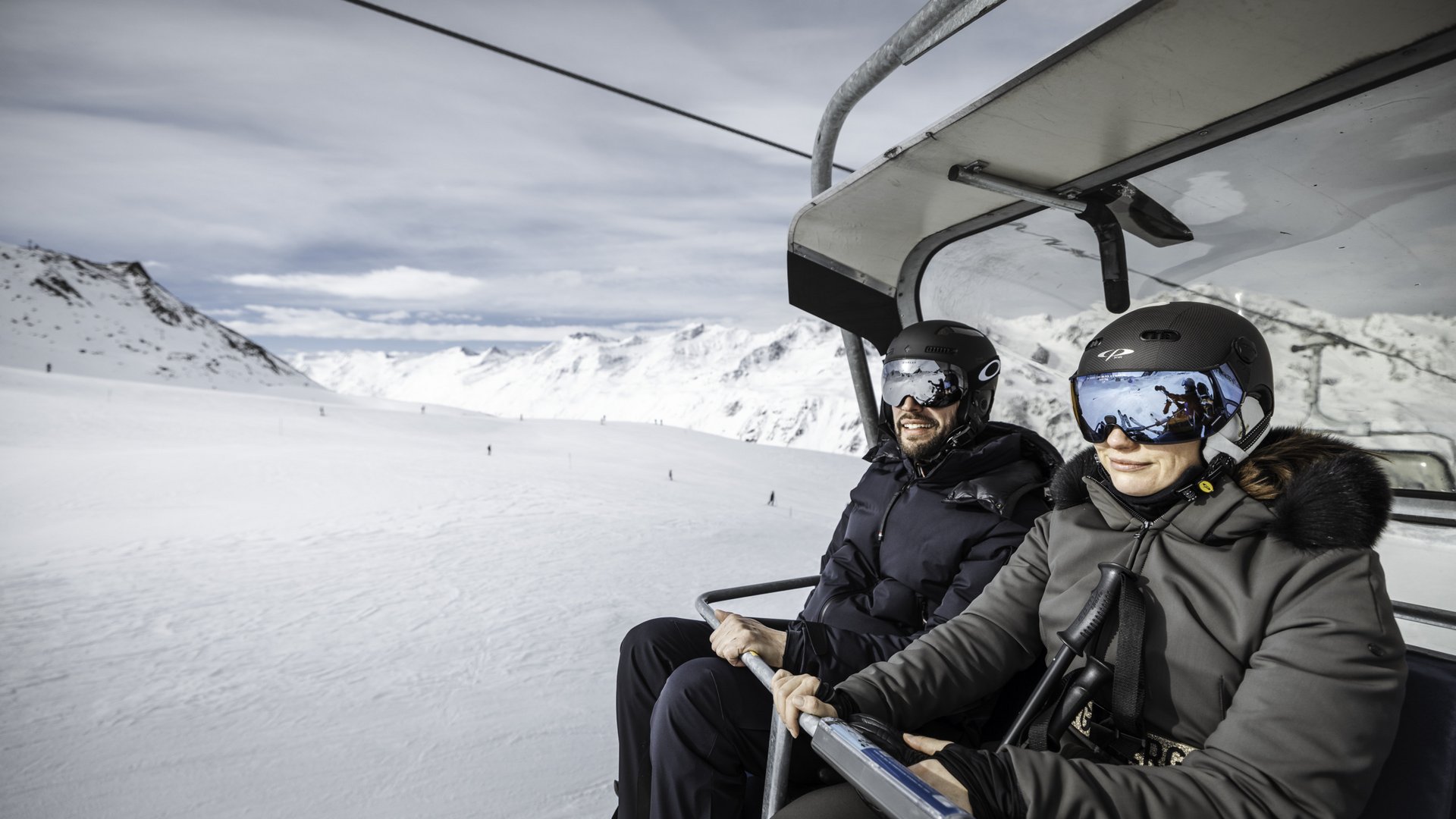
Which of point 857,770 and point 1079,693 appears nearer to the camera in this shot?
point 857,770

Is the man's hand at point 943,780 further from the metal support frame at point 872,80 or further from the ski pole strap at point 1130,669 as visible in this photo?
the metal support frame at point 872,80

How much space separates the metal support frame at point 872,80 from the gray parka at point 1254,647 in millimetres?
1359

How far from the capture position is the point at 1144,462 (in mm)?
1591

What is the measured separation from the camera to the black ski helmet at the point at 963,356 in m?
2.59

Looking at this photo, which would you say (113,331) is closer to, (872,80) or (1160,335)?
(872,80)

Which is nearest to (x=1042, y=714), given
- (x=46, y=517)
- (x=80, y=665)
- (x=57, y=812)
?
(x=57, y=812)

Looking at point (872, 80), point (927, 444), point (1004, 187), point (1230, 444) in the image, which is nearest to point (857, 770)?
point (1230, 444)

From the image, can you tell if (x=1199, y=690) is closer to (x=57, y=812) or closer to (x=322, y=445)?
(x=57, y=812)

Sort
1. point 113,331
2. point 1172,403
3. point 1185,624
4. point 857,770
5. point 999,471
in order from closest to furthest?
point 857,770 → point 1185,624 → point 1172,403 → point 999,471 → point 113,331

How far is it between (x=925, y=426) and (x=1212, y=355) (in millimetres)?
1078

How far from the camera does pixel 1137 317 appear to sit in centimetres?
Answer: 165

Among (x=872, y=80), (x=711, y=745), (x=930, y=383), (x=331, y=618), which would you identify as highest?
(x=872, y=80)

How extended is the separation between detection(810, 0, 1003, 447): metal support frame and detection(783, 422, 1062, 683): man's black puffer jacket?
0.73 m

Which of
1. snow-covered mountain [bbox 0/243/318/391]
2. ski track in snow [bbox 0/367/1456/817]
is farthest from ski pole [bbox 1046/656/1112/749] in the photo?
snow-covered mountain [bbox 0/243/318/391]
